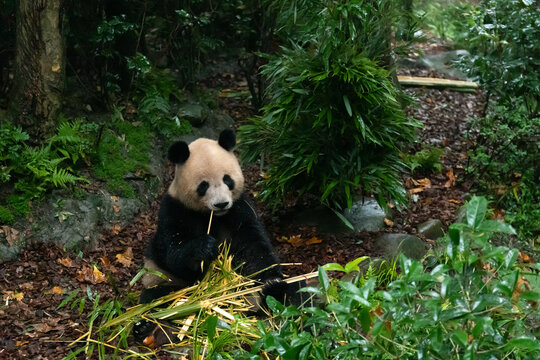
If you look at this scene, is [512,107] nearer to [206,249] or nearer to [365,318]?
[206,249]

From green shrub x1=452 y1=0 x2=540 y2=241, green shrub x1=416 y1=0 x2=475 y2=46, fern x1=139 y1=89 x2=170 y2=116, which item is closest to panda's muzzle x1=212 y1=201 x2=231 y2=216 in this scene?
fern x1=139 y1=89 x2=170 y2=116

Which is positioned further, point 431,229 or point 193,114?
point 193,114

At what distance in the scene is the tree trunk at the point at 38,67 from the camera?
5.62 m

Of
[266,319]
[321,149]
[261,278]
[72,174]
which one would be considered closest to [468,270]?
[266,319]

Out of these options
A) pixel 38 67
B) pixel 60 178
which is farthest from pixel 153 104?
pixel 60 178

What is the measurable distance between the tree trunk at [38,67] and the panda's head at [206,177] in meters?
1.96

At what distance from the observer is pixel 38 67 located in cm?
570

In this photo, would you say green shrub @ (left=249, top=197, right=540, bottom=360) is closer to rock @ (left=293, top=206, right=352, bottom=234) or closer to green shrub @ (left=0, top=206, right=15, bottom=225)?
rock @ (left=293, top=206, right=352, bottom=234)

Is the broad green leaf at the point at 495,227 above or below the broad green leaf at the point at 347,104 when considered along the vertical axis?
above

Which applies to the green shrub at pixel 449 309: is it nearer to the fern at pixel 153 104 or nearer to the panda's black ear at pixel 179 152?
the panda's black ear at pixel 179 152

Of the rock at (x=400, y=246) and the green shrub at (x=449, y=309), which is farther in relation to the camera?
the rock at (x=400, y=246)

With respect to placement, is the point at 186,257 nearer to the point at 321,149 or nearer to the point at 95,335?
the point at 95,335

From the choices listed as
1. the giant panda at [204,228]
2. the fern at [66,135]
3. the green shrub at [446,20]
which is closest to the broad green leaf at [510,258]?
the giant panda at [204,228]

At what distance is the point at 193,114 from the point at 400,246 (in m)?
3.36
